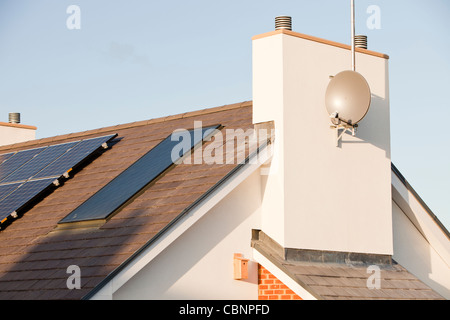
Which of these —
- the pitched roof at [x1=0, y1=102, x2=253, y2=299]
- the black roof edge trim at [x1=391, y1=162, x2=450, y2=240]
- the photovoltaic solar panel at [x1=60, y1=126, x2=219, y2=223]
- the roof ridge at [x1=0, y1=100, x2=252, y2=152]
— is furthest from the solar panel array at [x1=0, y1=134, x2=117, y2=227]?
the black roof edge trim at [x1=391, y1=162, x2=450, y2=240]

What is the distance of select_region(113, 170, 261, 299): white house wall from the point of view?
41.5ft

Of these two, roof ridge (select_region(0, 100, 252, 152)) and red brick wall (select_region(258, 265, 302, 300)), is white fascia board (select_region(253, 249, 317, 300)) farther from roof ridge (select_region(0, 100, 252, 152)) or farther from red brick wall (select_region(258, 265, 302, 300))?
roof ridge (select_region(0, 100, 252, 152))

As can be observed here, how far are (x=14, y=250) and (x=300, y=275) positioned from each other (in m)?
5.28

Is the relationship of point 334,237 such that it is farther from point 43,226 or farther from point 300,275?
point 43,226

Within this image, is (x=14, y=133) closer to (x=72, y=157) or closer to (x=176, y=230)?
(x=72, y=157)

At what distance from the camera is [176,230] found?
12609mm

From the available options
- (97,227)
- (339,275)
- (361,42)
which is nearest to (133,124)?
(97,227)

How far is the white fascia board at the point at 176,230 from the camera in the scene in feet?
39.1

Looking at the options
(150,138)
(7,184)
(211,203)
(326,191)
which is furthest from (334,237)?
(7,184)

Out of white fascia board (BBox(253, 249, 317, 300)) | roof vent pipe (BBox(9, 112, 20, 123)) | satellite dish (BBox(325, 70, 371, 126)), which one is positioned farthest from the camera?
roof vent pipe (BBox(9, 112, 20, 123))

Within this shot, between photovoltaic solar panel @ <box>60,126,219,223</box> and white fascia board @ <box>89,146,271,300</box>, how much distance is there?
1.85 m

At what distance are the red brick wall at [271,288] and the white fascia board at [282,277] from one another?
106mm

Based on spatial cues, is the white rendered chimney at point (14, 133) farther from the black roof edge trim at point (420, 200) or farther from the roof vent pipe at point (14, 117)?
the black roof edge trim at point (420, 200)

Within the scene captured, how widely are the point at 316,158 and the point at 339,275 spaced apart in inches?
82.6
